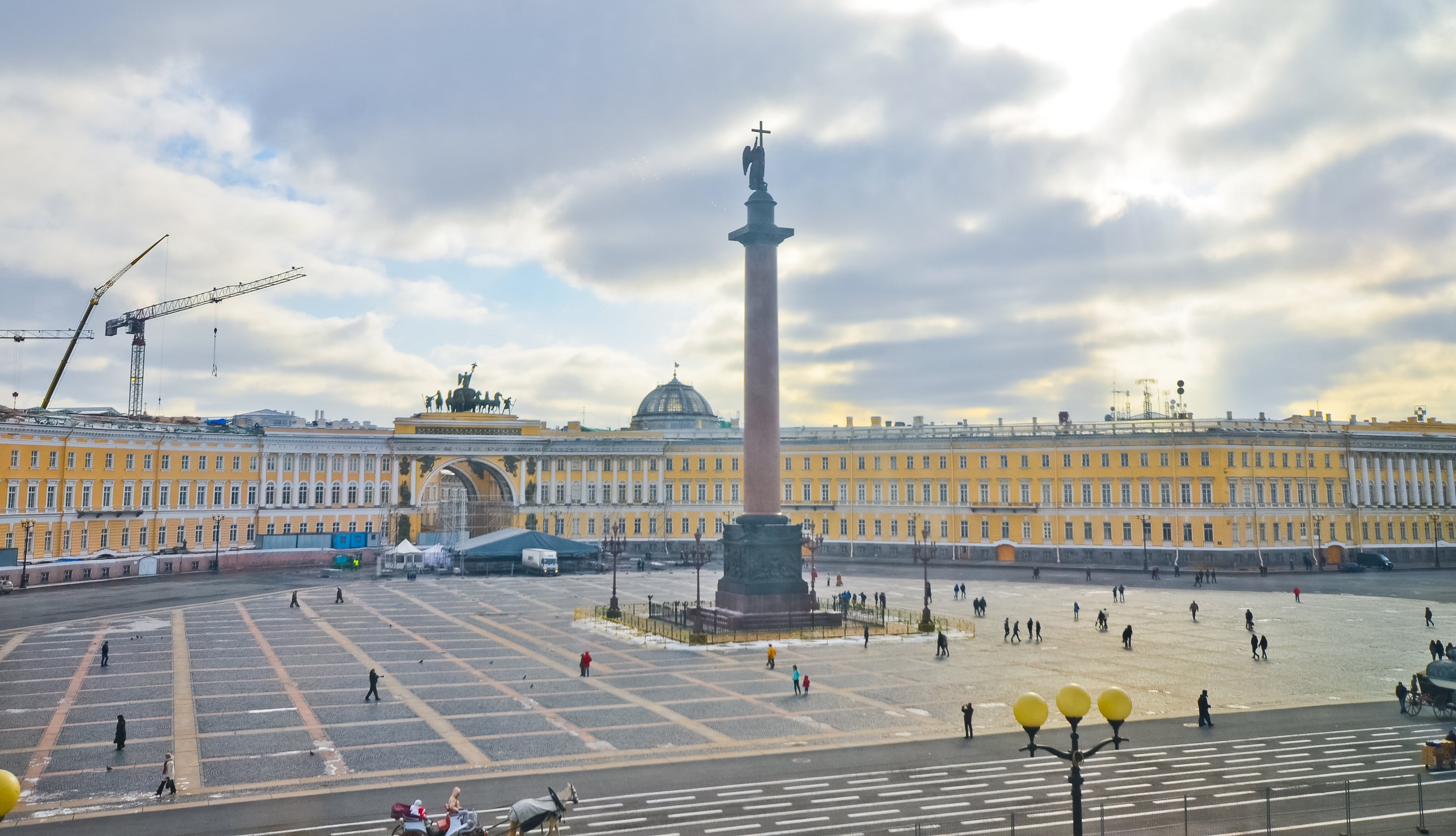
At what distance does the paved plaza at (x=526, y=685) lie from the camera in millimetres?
24422

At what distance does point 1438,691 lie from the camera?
93.6ft

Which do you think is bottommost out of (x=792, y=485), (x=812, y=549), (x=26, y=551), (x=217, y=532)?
(x=26, y=551)

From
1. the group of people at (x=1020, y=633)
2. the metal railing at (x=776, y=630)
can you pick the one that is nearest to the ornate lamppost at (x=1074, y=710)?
the group of people at (x=1020, y=633)

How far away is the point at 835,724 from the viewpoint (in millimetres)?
27734

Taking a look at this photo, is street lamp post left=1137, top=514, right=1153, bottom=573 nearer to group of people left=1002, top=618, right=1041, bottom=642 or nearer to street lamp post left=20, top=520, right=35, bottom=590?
group of people left=1002, top=618, right=1041, bottom=642

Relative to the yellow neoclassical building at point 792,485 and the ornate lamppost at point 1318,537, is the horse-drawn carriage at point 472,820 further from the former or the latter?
the ornate lamppost at point 1318,537

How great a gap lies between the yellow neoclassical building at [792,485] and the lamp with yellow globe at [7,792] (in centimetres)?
7365

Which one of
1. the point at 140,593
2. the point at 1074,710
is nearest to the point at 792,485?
the point at 140,593

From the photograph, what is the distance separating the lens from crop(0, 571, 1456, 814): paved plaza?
961 inches

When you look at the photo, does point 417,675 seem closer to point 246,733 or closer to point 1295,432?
point 246,733

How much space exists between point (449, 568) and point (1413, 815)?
7754 centimetres

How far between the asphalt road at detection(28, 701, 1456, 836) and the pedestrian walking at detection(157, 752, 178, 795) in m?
0.33

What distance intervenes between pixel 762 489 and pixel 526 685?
1792 centimetres

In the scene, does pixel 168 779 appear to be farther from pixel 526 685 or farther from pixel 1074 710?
pixel 1074 710
